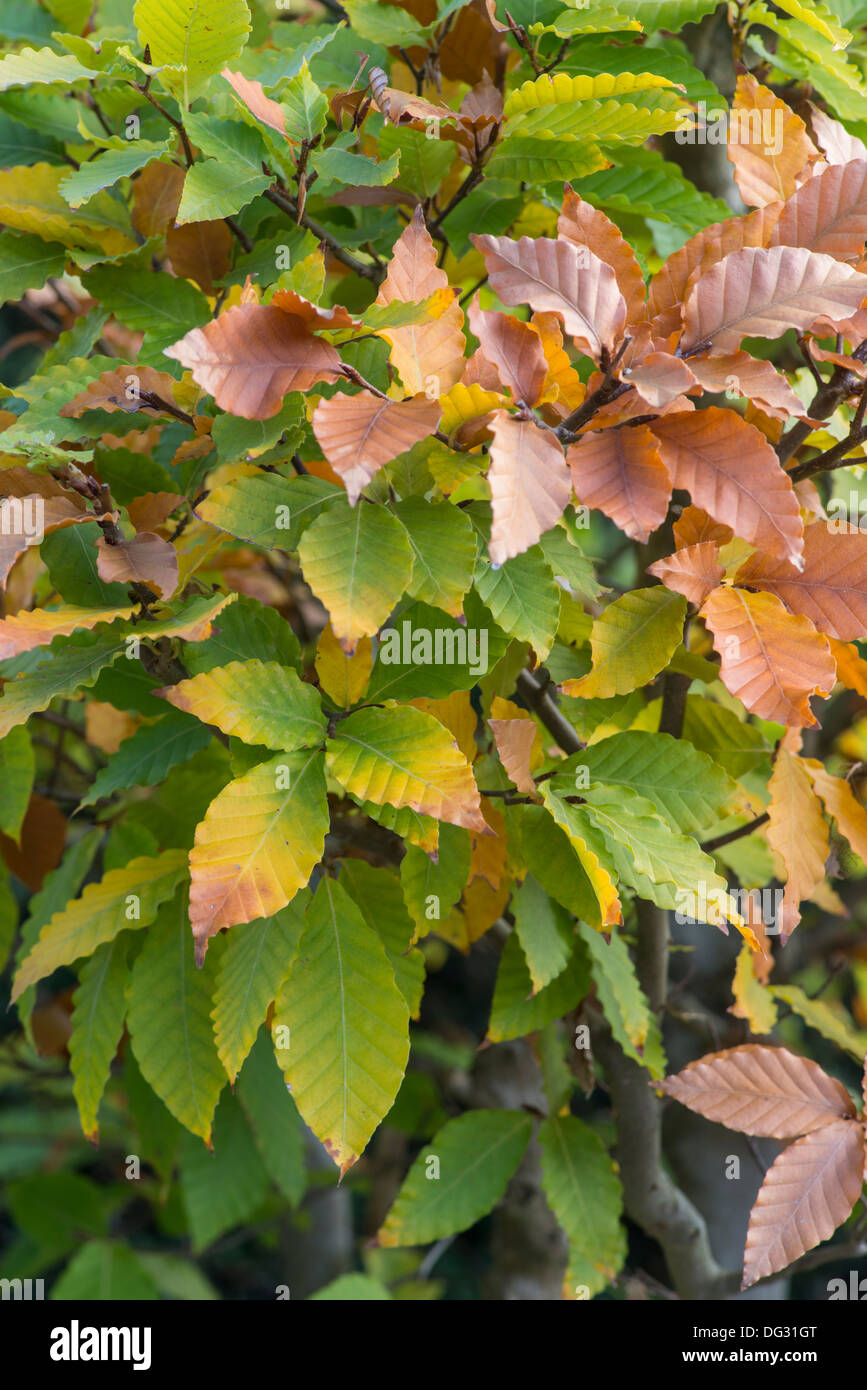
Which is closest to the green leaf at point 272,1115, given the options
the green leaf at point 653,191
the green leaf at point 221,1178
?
the green leaf at point 221,1178

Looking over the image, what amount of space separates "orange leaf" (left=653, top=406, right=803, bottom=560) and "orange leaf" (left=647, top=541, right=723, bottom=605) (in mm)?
56

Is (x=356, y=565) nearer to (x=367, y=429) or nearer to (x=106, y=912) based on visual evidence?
(x=367, y=429)

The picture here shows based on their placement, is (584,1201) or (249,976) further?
(584,1201)

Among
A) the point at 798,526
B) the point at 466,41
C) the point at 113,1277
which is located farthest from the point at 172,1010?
the point at 113,1277

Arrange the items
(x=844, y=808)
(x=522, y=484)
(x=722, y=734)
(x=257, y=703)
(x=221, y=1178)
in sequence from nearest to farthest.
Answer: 1. (x=522, y=484)
2. (x=257, y=703)
3. (x=844, y=808)
4. (x=722, y=734)
5. (x=221, y=1178)

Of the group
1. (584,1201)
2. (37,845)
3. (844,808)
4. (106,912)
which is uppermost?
(844,808)

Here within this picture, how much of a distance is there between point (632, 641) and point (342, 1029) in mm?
296

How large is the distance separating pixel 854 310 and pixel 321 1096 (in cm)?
52

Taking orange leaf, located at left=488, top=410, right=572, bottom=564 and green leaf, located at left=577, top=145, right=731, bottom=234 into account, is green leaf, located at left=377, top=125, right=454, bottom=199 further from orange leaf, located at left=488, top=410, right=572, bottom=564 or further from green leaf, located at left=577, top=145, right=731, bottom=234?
orange leaf, located at left=488, top=410, right=572, bottom=564

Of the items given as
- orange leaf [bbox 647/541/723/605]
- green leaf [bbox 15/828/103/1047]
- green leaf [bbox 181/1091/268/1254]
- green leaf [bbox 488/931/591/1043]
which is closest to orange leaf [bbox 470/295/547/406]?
orange leaf [bbox 647/541/723/605]

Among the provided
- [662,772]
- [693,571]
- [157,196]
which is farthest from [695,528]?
[157,196]

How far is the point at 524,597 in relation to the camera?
1.99 feet

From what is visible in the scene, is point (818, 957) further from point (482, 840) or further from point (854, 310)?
point (854, 310)

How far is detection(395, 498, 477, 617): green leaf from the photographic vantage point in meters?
0.57
